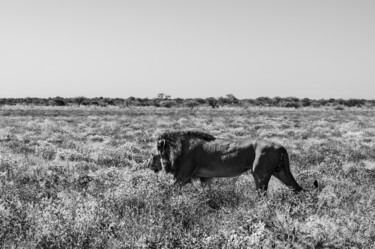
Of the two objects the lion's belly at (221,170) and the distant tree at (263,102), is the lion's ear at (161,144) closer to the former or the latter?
the lion's belly at (221,170)

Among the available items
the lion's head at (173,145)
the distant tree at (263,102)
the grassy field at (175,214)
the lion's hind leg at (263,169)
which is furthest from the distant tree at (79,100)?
the lion's hind leg at (263,169)

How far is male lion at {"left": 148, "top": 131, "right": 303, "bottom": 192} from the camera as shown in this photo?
8.07 metres

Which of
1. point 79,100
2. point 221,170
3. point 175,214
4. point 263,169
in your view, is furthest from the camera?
point 79,100

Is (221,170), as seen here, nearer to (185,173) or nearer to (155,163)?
(185,173)

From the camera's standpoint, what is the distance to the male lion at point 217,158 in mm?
8070

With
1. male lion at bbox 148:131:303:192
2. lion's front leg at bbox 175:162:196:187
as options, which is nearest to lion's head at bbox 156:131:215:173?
male lion at bbox 148:131:303:192

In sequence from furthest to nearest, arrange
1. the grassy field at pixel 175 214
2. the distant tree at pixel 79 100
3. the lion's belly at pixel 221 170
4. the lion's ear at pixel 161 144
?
1. the distant tree at pixel 79 100
2. the lion's ear at pixel 161 144
3. the lion's belly at pixel 221 170
4. the grassy field at pixel 175 214

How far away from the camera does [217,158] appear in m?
8.53

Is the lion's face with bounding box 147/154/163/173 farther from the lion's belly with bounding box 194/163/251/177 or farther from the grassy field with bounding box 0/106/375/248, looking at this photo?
the lion's belly with bounding box 194/163/251/177

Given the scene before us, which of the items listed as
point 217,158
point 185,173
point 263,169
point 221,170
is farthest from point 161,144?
point 263,169

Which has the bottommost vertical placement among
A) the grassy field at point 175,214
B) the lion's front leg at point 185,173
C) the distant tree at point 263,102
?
the grassy field at point 175,214

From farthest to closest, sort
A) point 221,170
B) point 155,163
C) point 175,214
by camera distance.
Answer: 1. point 155,163
2. point 221,170
3. point 175,214

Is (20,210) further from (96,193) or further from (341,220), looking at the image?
A: (341,220)

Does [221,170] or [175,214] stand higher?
[221,170]
